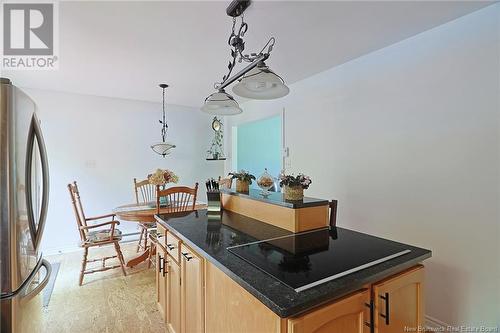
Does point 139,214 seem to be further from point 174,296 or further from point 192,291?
point 192,291

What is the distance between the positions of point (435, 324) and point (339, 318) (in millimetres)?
1759

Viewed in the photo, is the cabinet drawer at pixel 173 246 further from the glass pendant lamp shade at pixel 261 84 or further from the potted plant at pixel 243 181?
the glass pendant lamp shade at pixel 261 84

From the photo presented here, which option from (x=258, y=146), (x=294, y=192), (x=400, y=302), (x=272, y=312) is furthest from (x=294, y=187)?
(x=258, y=146)

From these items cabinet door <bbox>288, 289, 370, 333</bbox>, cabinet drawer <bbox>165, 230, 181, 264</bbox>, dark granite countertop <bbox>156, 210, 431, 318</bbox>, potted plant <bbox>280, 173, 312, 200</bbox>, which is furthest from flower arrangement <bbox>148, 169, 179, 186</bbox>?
cabinet door <bbox>288, 289, 370, 333</bbox>

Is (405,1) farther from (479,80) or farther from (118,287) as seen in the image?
(118,287)

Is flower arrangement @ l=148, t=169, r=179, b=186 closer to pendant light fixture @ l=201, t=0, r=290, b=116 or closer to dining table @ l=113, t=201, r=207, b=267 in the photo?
dining table @ l=113, t=201, r=207, b=267

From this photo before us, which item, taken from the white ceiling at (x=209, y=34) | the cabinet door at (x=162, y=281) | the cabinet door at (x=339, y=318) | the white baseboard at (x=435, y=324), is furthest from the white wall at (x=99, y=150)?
the cabinet door at (x=339, y=318)

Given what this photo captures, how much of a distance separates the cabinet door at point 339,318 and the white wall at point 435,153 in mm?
1440

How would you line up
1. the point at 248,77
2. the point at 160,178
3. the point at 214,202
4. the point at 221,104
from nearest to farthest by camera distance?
1. the point at 248,77
2. the point at 221,104
3. the point at 214,202
4. the point at 160,178

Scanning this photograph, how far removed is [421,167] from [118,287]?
3.18 metres

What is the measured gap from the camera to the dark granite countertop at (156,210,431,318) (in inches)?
31.0

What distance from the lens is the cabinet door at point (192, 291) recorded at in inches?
50.7

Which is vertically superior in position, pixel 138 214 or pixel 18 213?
pixel 18 213

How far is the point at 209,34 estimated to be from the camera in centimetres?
205
